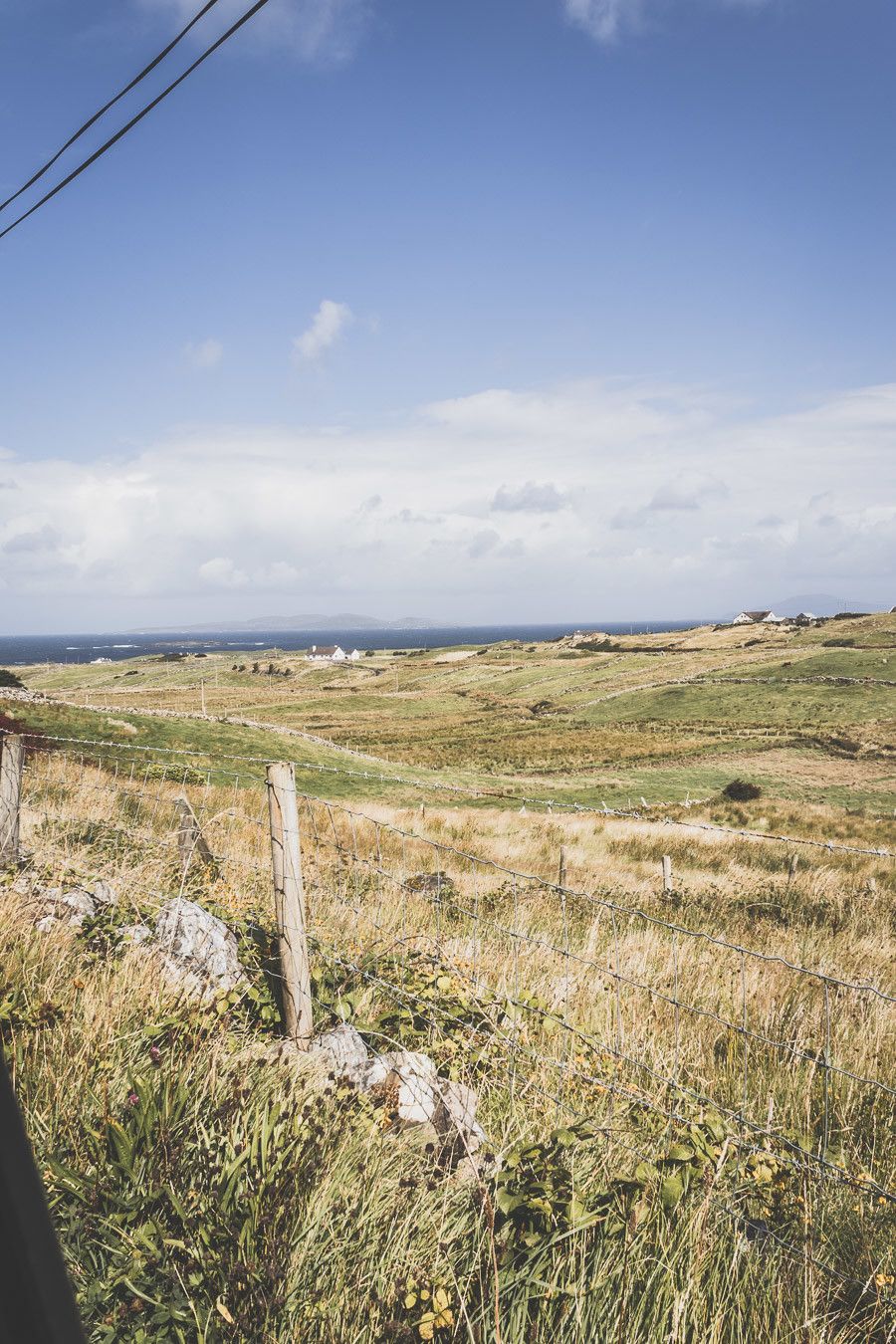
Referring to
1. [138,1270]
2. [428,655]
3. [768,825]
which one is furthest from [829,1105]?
[428,655]

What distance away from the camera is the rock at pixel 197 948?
454 centimetres

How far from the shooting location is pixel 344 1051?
13.1 feet

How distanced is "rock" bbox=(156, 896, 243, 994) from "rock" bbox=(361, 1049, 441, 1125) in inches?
45.0

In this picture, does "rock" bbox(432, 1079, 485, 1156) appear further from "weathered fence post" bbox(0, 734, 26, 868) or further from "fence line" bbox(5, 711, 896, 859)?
"weathered fence post" bbox(0, 734, 26, 868)

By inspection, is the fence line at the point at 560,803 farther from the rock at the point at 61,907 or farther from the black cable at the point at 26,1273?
the black cable at the point at 26,1273

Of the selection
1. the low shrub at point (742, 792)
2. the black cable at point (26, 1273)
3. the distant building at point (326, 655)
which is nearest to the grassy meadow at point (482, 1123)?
the black cable at point (26, 1273)

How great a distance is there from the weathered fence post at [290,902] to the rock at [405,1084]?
0.63 meters

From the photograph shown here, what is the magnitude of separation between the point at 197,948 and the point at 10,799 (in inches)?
131

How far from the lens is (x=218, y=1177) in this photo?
276cm

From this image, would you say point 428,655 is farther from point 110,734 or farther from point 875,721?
point 110,734

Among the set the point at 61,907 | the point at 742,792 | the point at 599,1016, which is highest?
the point at 61,907

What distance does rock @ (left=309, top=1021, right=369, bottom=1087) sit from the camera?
382 centimetres

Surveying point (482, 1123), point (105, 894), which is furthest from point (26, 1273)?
point (105, 894)

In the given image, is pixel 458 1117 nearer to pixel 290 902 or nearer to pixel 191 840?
pixel 290 902
